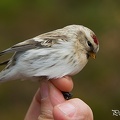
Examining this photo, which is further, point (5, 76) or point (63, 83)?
point (5, 76)

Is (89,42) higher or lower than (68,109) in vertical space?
higher

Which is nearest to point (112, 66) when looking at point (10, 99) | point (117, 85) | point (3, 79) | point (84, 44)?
point (117, 85)

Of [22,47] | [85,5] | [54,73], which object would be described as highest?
[85,5]

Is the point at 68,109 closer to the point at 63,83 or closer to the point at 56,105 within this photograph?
the point at 56,105

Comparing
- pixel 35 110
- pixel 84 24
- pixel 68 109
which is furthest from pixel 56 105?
pixel 84 24

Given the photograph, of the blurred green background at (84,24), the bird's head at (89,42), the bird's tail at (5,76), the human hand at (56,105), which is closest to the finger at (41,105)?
the human hand at (56,105)

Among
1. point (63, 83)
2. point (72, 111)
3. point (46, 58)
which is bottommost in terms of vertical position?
point (72, 111)

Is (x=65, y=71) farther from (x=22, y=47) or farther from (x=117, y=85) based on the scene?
(x=117, y=85)
